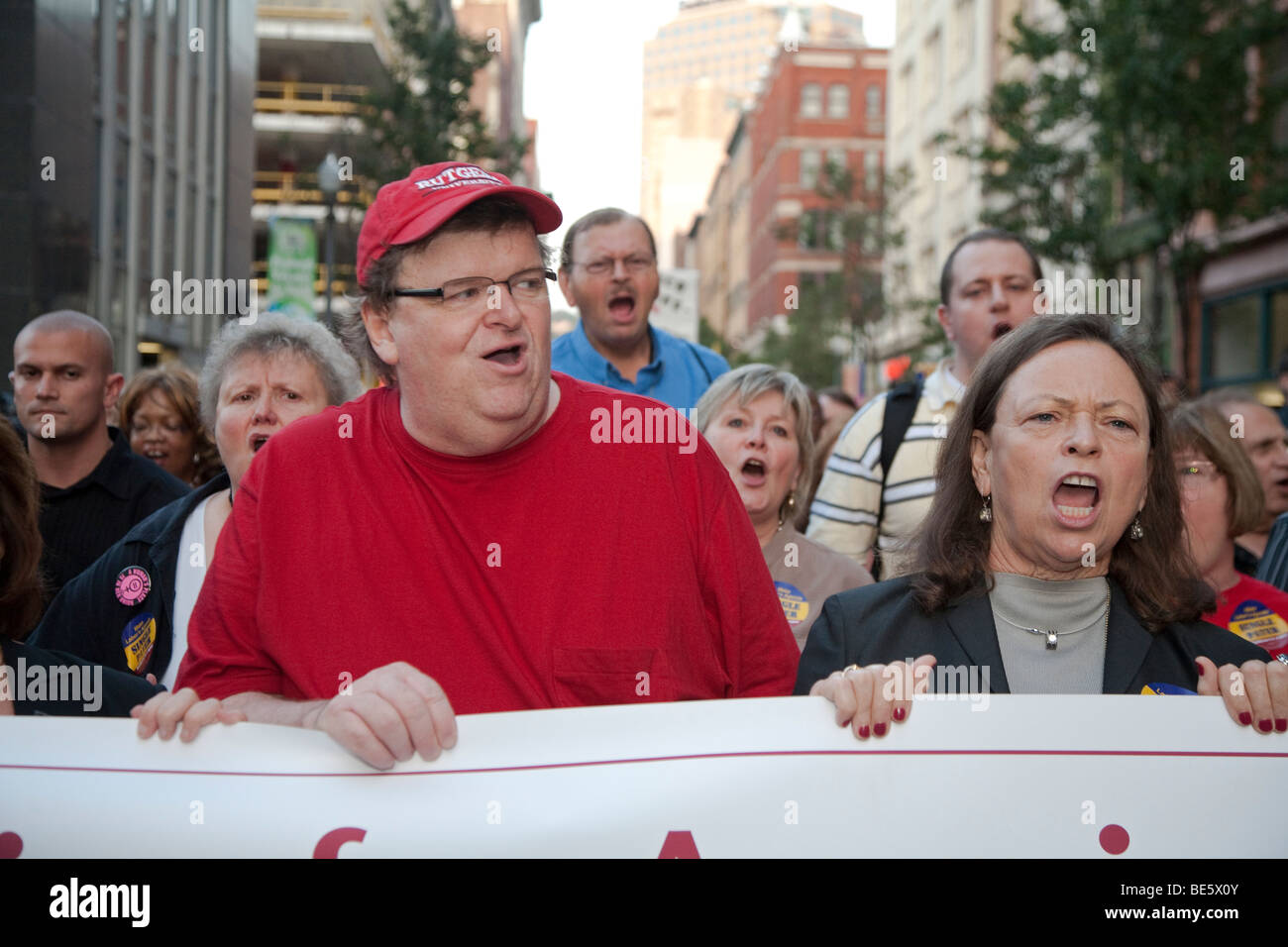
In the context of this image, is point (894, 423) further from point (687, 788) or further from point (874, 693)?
point (687, 788)

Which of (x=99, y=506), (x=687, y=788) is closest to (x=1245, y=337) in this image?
(x=99, y=506)

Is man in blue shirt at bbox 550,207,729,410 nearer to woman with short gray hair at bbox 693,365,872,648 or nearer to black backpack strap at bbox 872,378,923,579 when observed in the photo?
woman with short gray hair at bbox 693,365,872,648

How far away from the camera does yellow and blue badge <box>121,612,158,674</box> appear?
382 centimetres

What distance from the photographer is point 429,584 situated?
2744 millimetres

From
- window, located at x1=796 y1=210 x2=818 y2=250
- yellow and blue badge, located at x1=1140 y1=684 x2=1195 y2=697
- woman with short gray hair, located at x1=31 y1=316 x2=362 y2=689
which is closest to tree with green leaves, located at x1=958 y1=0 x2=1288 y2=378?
window, located at x1=796 y1=210 x2=818 y2=250

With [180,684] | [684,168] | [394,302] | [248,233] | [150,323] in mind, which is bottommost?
[180,684]

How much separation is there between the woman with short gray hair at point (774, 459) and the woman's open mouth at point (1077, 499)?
176 cm

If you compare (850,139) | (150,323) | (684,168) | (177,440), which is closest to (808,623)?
(177,440)

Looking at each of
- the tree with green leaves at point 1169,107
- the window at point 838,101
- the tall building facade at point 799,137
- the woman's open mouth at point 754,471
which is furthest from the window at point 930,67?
the woman's open mouth at point 754,471

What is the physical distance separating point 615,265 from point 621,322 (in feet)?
0.92

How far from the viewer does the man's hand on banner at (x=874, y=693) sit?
2.58 meters
